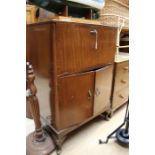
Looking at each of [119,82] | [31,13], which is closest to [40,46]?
[31,13]

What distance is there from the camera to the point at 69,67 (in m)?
1.09

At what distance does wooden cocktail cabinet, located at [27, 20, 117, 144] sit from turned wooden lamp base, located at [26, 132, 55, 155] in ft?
0.41

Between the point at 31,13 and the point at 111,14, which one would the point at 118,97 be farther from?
the point at 31,13

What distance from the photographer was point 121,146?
4.34 ft

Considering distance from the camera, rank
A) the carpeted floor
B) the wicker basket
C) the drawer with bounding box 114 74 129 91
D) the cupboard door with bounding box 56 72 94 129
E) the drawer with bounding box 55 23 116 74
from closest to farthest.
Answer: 1. the drawer with bounding box 55 23 116 74
2. the cupboard door with bounding box 56 72 94 129
3. the carpeted floor
4. the wicker basket
5. the drawer with bounding box 114 74 129 91

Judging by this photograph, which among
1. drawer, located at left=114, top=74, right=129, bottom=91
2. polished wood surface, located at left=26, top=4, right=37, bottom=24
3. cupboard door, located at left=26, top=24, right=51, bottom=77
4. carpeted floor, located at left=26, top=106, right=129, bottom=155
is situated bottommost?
carpeted floor, located at left=26, top=106, right=129, bottom=155

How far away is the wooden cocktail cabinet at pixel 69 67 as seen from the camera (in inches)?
40.3

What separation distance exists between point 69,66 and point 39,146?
0.62 metres

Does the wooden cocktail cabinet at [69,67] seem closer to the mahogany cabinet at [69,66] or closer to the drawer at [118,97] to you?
the mahogany cabinet at [69,66]

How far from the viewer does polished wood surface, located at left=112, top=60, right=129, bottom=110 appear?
1.54 metres

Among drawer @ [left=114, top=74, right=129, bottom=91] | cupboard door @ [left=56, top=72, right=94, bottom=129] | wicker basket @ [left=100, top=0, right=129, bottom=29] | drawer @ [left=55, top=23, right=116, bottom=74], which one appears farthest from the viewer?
drawer @ [left=114, top=74, right=129, bottom=91]

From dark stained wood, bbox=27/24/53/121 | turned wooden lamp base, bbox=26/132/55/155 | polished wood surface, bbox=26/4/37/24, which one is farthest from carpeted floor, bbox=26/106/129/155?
polished wood surface, bbox=26/4/37/24

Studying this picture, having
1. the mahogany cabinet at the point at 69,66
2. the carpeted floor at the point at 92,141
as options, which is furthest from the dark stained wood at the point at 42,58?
the carpeted floor at the point at 92,141

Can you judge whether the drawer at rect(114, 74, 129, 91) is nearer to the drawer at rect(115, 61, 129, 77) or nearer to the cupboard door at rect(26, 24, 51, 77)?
the drawer at rect(115, 61, 129, 77)
